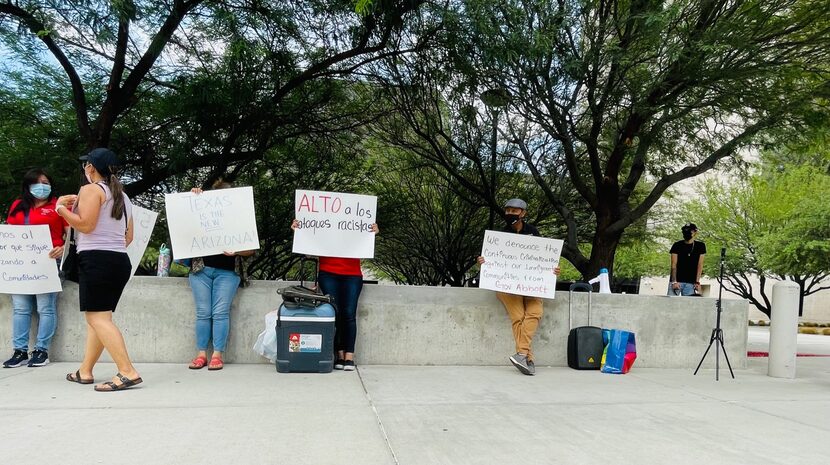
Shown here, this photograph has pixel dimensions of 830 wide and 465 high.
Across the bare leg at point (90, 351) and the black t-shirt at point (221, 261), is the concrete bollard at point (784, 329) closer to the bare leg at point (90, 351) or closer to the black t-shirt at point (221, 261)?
the black t-shirt at point (221, 261)

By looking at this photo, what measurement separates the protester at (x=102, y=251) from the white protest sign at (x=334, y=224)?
1883 mm

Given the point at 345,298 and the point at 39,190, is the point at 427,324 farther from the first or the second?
the point at 39,190

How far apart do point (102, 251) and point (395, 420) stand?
2782mm

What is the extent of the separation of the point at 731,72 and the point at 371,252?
20.5 ft

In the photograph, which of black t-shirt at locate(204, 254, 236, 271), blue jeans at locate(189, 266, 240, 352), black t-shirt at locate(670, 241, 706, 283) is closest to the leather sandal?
blue jeans at locate(189, 266, 240, 352)

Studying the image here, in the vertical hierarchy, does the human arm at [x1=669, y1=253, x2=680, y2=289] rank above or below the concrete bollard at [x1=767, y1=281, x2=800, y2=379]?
above

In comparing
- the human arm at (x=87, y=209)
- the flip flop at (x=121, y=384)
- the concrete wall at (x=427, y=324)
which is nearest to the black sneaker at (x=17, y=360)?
the concrete wall at (x=427, y=324)

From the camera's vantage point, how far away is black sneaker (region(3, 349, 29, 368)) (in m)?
5.82

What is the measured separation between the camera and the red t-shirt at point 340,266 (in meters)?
6.34

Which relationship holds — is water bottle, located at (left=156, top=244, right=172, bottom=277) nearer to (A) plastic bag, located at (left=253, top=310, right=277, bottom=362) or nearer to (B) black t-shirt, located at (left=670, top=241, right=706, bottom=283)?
(A) plastic bag, located at (left=253, top=310, right=277, bottom=362)

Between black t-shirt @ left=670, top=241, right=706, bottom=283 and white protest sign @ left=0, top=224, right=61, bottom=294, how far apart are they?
25.9ft

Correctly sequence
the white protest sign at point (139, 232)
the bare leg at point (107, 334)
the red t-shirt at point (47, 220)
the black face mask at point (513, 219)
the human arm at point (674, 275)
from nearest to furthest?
the bare leg at point (107, 334) → the red t-shirt at point (47, 220) → the white protest sign at point (139, 232) → the black face mask at point (513, 219) → the human arm at point (674, 275)

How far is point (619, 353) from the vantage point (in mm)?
6875

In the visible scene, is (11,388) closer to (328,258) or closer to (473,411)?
(328,258)
